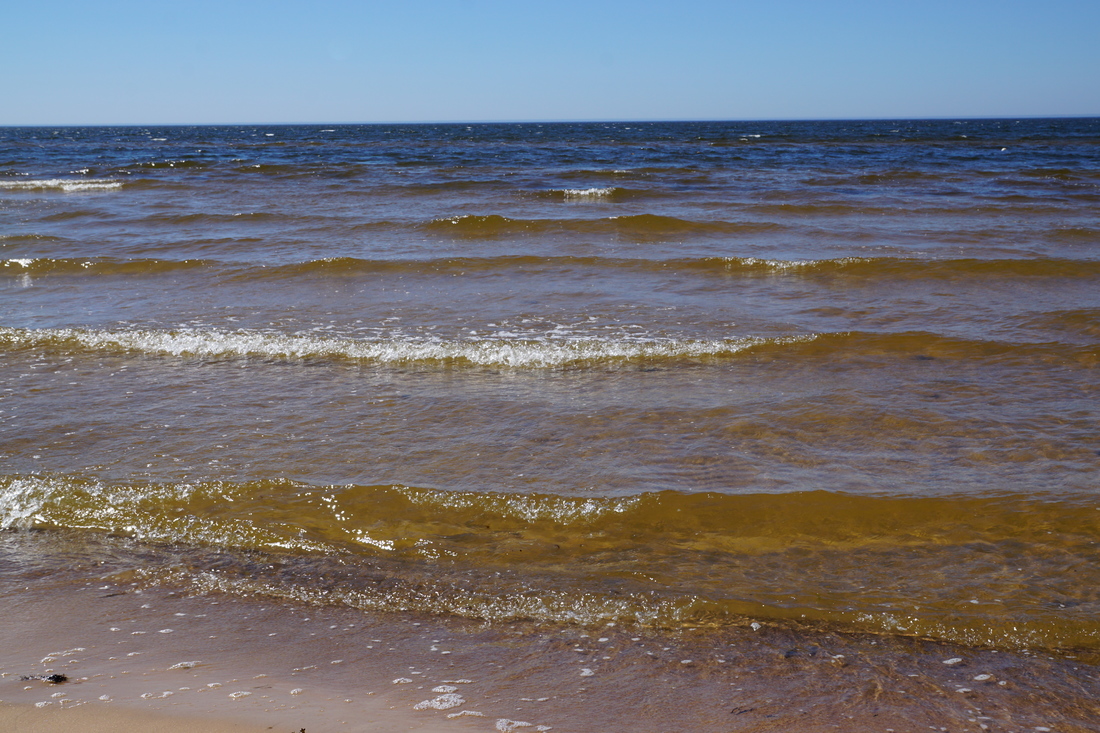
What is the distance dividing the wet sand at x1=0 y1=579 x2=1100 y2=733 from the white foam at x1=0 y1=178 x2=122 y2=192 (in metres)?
21.9

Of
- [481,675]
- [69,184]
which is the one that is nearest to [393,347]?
[481,675]

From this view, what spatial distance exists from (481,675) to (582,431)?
2.53 metres

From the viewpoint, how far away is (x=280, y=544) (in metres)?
3.88

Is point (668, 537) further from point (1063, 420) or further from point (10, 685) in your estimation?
point (1063, 420)

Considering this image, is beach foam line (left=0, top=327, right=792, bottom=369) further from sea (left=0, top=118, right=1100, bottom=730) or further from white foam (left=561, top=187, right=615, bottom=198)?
white foam (left=561, top=187, right=615, bottom=198)

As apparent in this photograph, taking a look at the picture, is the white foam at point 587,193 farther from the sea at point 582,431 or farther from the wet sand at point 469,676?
the wet sand at point 469,676

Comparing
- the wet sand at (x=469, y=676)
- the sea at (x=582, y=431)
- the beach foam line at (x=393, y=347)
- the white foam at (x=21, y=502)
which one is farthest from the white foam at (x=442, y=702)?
the beach foam line at (x=393, y=347)

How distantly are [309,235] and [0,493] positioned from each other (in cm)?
934

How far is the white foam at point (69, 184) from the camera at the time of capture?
72.0ft

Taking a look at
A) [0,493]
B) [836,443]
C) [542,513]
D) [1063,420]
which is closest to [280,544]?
[542,513]

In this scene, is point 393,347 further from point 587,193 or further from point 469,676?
point 587,193

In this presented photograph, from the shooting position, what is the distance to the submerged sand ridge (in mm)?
2533

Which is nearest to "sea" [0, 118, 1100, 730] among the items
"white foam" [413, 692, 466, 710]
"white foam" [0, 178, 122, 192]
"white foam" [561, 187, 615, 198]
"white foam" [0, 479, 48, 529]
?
"white foam" [0, 479, 48, 529]

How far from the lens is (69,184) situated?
22.6 m
